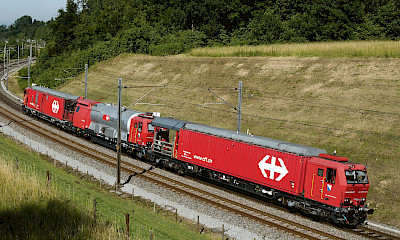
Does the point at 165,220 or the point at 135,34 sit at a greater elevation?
the point at 135,34

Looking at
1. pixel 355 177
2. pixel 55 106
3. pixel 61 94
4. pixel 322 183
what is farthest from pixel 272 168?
pixel 61 94

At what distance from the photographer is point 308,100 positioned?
152 feet

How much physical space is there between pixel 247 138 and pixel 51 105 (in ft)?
106

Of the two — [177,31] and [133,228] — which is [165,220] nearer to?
[133,228]

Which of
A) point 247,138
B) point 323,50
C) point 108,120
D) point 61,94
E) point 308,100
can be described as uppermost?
point 323,50

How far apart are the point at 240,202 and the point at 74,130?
27.1m

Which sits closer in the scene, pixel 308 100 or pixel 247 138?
pixel 247 138

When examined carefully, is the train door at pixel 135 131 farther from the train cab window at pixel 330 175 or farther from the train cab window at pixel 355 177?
the train cab window at pixel 355 177

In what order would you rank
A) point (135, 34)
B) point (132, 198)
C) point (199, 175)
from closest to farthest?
point (132, 198)
point (199, 175)
point (135, 34)

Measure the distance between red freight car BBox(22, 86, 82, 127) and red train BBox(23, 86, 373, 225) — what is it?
664 cm

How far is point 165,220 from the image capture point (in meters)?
22.1

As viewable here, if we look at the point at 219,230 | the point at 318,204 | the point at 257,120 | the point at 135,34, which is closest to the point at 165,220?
the point at 219,230

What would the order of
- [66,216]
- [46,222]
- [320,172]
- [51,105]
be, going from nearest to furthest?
[46,222], [66,216], [320,172], [51,105]

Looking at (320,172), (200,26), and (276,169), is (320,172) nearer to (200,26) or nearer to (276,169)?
(276,169)
